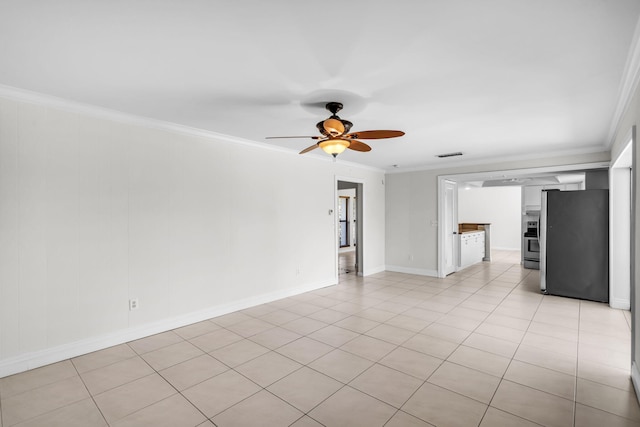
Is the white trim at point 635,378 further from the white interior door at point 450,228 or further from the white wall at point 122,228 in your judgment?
the white interior door at point 450,228

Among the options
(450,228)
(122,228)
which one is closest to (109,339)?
(122,228)

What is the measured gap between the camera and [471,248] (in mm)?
7859

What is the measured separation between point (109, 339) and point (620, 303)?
6482mm

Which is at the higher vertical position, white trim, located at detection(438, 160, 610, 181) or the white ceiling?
the white ceiling

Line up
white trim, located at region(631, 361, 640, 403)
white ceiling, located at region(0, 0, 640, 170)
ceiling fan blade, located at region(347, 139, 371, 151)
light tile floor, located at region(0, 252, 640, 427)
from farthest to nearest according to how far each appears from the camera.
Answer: ceiling fan blade, located at region(347, 139, 371, 151) → white trim, located at region(631, 361, 640, 403) → light tile floor, located at region(0, 252, 640, 427) → white ceiling, located at region(0, 0, 640, 170)

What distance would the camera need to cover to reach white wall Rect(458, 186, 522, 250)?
431 inches

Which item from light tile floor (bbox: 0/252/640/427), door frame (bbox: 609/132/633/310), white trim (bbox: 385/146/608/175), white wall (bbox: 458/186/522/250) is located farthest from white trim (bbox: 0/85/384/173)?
white wall (bbox: 458/186/522/250)

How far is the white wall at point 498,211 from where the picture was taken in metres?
11.0

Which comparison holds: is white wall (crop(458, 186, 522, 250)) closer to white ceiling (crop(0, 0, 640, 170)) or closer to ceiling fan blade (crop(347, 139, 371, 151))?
white ceiling (crop(0, 0, 640, 170))

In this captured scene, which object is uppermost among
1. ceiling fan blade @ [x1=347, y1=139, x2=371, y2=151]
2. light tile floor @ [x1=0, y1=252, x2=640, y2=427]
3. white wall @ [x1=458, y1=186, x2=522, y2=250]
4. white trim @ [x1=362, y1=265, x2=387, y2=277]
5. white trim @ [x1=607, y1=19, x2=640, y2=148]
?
white trim @ [x1=607, y1=19, x2=640, y2=148]

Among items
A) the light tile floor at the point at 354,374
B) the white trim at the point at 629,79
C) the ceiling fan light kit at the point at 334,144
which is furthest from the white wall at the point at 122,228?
the white trim at the point at 629,79

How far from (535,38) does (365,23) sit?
41.6 inches

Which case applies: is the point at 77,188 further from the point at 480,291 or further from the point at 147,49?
the point at 480,291

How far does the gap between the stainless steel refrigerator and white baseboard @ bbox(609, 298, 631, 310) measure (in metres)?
0.26
